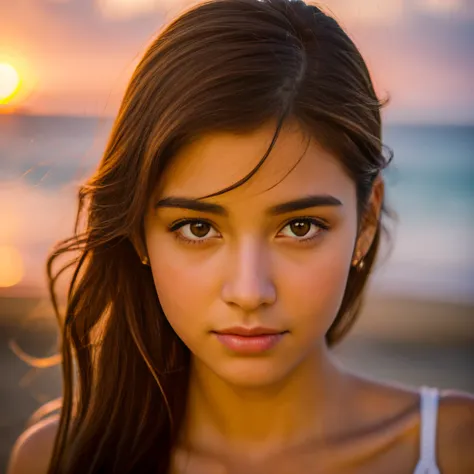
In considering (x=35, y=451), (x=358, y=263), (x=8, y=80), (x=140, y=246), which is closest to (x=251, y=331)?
(x=140, y=246)

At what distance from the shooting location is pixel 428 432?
246 centimetres

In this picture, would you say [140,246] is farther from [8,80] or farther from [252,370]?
[8,80]

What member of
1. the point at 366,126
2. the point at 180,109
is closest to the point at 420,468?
the point at 366,126

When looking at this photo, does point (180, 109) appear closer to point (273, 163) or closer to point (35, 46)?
point (273, 163)

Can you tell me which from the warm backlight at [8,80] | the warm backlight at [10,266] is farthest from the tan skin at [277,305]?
the warm backlight at [10,266]

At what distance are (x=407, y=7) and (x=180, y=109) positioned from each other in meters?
11.1

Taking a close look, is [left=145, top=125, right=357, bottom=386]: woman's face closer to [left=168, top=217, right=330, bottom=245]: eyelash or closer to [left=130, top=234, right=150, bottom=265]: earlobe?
[left=168, top=217, right=330, bottom=245]: eyelash

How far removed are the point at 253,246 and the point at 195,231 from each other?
196 mm

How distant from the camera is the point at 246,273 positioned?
1.98m

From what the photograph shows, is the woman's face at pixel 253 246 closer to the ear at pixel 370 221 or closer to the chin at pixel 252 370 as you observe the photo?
the chin at pixel 252 370

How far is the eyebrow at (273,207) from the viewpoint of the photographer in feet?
6.66

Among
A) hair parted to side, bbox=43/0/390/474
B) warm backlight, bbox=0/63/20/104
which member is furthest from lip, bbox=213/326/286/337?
warm backlight, bbox=0/63/20/104

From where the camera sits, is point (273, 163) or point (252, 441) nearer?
point (273, 163)

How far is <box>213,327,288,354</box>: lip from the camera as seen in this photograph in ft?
6.77
